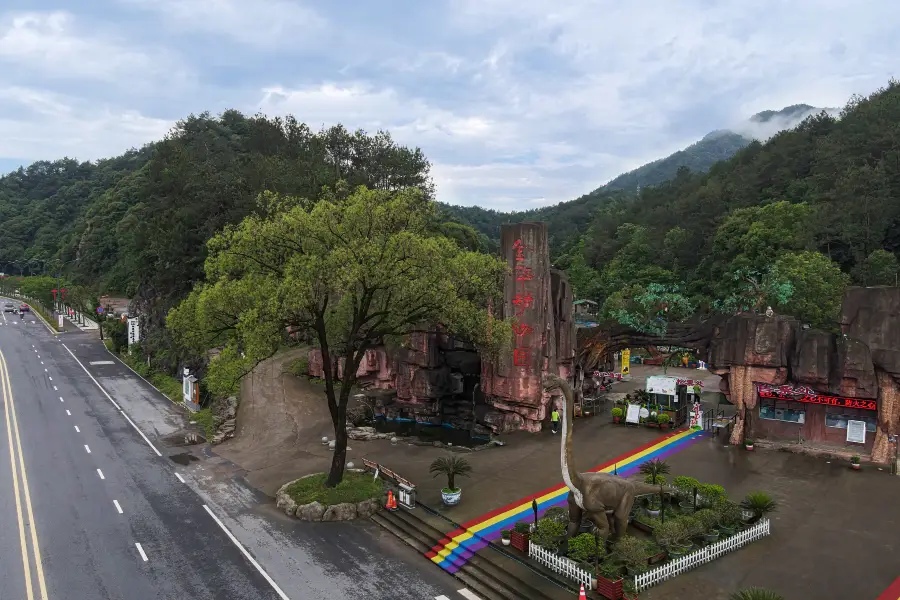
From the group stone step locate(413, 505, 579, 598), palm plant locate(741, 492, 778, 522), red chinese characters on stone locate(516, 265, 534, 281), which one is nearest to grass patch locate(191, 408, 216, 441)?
stone step locate(413, 505, 579, 598)

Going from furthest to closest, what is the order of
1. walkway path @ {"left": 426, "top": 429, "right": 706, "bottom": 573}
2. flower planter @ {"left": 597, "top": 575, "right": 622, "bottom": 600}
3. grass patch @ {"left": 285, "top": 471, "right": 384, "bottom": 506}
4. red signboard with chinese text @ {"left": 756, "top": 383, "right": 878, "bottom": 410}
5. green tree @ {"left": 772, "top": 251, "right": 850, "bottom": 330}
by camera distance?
green tree @ {"left": 772, "top": 251, "right": 850, "bottom": 330} → red signboard with chinese text @ {"left": 756, "top": 383, "right": 878, "bottom": 410} → grass patch @ {"left": 285, "top": 471, "right": 384, "bottom": 506} → walkway path @ {"left": 426, "top": 429, "right": 706, "bottom": 573} → flower planter @ {"left": 597, "top": 575, "right": 622, "bottom": 600}

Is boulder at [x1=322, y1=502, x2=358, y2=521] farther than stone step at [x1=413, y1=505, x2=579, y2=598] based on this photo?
Yes

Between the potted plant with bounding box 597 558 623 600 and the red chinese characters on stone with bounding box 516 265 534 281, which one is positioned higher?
the red chinese characters on stone with bounding box 516 265 534 281

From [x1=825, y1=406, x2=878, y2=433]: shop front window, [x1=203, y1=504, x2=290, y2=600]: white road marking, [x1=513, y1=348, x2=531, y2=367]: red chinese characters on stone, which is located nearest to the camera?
[x1=203, y1=504, x2=290, y2=600]: white road marking

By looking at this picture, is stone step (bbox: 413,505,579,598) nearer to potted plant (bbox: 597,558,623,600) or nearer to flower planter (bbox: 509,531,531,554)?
flower planter (bbox: 509,531,531,554)

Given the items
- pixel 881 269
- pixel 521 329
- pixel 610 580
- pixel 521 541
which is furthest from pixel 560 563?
pixel 881 269

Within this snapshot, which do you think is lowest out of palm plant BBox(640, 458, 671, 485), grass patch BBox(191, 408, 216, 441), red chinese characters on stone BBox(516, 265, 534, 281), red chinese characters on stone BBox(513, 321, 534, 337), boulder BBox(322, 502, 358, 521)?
grass patch BBox(191, 408, 216, 441)

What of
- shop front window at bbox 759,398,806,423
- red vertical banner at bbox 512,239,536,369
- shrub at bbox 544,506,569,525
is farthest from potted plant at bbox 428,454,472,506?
shop front window at bbox 759,398,806,423

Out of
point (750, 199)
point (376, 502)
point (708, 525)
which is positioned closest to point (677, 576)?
point (708, 525)

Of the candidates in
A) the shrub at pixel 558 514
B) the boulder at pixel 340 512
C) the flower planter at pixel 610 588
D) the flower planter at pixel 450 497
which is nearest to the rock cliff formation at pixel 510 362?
the flower planter at pixel 450 497
